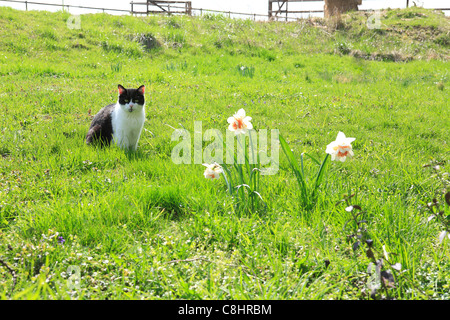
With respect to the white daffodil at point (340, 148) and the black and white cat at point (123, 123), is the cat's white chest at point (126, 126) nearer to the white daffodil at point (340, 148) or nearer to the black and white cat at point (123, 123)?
the black and white cat at point (123, 123)

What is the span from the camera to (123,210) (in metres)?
2.75

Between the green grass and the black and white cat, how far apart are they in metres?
0.24

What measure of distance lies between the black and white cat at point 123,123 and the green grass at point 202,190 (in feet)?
0.79

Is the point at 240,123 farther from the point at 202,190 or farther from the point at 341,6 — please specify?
the point at 341,6

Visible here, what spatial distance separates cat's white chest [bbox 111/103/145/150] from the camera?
445 centimetres

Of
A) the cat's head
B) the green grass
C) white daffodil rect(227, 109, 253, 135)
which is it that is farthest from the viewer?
the cat's head

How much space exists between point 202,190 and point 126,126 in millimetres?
1838

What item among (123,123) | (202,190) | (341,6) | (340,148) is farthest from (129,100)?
(341,6)

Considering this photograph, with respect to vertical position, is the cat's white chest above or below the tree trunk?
below

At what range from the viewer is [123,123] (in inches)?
175

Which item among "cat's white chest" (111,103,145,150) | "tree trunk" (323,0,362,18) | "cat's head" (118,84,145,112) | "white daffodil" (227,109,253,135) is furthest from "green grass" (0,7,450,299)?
"tree trunk" (323,0,362,18)

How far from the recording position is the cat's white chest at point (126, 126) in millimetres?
4445

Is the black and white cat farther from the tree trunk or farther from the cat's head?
the tree trunk
